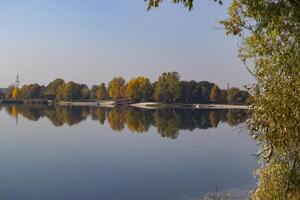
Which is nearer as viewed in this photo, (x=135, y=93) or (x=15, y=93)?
(x=135, y=93)

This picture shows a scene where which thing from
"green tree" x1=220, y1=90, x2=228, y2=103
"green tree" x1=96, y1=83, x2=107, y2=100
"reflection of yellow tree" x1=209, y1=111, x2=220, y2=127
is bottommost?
"reflection of yellow tree" x1=209, y1=111, x2=220, y2=127

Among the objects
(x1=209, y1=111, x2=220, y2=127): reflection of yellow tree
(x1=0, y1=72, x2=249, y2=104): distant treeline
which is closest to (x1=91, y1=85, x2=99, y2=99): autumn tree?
(x1=0, y1=72, x2=249, y2=104): distant treeline

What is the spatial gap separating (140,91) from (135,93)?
147 cm

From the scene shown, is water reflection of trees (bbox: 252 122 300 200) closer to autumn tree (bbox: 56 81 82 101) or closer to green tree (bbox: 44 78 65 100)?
autumn tree (bbox: 56 81 82 101)

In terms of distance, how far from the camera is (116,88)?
11281 centimetres

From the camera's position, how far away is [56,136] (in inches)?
1347

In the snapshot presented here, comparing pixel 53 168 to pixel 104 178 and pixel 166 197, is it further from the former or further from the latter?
pixel 166 197

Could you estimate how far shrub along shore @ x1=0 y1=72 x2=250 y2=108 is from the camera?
95750 millimetres

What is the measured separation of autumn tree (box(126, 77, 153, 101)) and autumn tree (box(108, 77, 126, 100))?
7367 mm

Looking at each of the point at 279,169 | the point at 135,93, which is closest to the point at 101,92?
the point at 135,93

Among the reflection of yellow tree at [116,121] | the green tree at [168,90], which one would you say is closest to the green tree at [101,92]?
the green tree at [168,90]

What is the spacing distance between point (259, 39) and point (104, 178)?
44.3 feet

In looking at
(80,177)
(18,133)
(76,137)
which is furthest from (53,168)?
(18,133)

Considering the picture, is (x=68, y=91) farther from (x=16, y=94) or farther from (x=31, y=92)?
(x=16, y=94)
